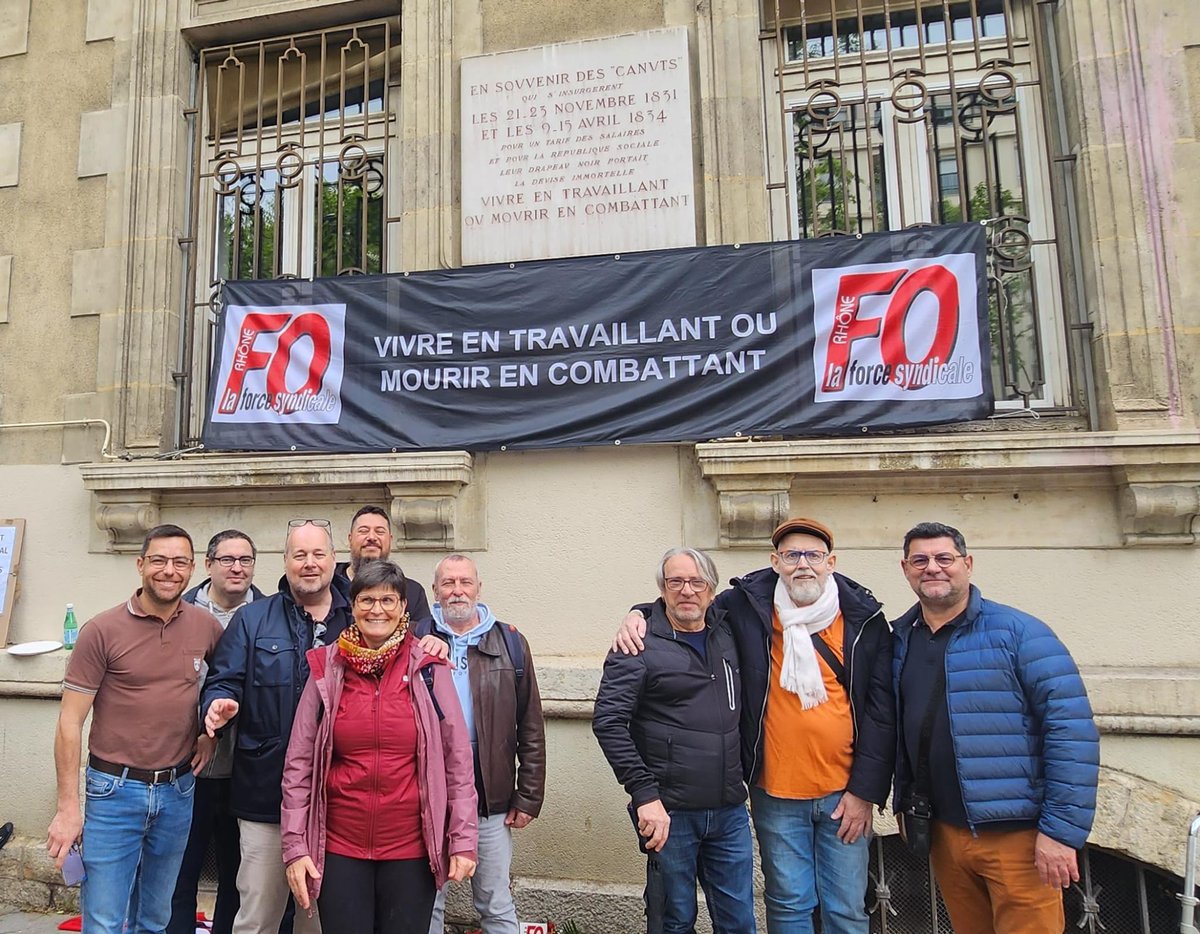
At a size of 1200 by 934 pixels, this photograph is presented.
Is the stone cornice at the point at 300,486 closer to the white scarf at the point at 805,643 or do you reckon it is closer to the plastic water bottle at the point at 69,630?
the plastic water bottle at the point at 69,630

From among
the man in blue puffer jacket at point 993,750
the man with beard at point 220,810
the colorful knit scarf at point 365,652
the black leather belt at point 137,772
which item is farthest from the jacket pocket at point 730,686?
the black leather belt at point 137,772

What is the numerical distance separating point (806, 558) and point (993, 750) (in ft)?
2.77

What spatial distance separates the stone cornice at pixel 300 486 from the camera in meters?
4.51

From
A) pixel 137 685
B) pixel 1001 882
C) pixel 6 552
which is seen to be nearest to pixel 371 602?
pixel 137 685

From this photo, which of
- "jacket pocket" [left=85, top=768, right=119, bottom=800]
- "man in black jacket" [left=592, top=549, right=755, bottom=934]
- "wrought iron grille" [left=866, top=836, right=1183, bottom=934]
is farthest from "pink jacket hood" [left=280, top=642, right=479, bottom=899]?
"wrought iron grille" [left=866, top=836, right=1183, bottom=934]

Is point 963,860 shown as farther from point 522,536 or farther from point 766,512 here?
point 522,536

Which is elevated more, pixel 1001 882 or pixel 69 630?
pixel 69 630

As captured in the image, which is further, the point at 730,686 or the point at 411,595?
the point at 411,595

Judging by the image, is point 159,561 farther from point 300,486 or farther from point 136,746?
point 300,486

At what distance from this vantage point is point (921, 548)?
2789 mm

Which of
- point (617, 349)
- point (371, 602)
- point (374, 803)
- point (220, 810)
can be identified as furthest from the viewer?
point (617, 349)

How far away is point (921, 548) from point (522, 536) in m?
2.34

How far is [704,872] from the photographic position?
3008 millimetres

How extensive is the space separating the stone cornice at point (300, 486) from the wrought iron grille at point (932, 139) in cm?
241
